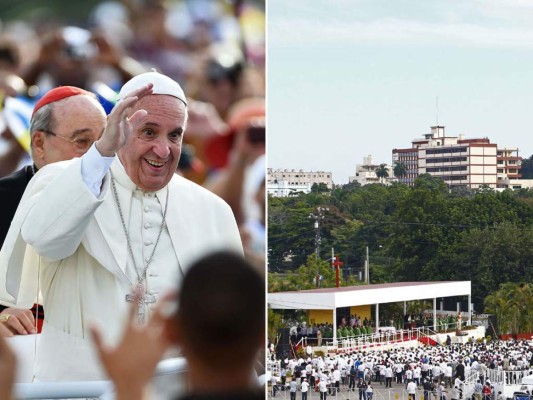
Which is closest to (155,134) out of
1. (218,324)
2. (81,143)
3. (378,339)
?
(81,143)

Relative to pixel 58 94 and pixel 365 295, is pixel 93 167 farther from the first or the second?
pixel 365 295

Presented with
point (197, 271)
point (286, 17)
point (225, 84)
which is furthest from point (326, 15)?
point (197, 271)

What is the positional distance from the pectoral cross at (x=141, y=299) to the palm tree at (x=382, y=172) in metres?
12.8

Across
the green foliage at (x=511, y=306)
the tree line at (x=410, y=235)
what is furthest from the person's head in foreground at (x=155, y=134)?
the green foliage at (x=511, y=306)

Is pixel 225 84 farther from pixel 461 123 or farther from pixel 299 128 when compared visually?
pixel 461 123

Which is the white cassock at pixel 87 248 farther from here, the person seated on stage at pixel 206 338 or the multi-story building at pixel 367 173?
the multi-story building at pixel 367 173

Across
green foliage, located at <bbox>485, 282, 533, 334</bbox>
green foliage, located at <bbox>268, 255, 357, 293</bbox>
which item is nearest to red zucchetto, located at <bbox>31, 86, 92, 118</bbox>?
green foliage, located at <bbox>268, 255, 357, 293</bbox>

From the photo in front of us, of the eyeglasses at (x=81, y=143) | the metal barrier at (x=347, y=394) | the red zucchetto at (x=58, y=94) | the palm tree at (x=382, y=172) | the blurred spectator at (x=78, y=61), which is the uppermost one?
the palm tree at (x=382, y=172)

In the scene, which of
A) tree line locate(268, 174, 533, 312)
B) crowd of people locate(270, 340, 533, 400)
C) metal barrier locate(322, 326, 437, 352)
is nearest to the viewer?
crowd of people locate(270, 340, 533, 400)

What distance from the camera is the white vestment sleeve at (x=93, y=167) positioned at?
3100 mm

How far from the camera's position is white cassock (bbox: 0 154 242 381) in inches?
126

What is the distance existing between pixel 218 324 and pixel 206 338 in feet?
0.05

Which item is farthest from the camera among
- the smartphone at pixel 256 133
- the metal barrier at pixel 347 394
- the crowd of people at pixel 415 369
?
the metal barrier at pixel 347 394

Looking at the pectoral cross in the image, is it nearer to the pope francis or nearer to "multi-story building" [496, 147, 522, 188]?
the pope francis
